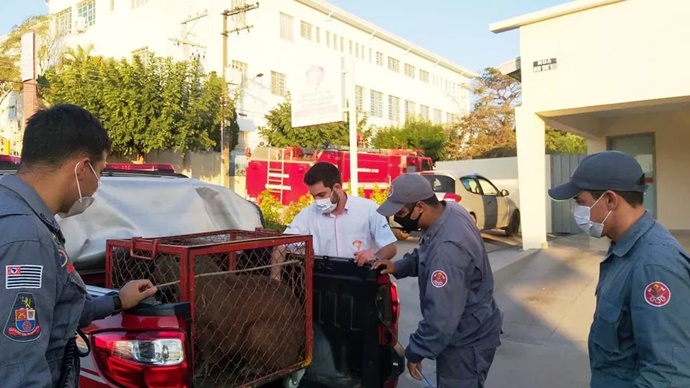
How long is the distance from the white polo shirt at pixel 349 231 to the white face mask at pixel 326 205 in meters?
0.06

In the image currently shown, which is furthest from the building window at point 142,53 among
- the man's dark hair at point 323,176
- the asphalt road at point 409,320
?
the man's dark hair at point 323,176

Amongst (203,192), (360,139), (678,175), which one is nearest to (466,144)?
(360,139)

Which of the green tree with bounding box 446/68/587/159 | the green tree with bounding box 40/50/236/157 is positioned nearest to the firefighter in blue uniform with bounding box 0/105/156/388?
the green tree with bounding box 40/50/236/157

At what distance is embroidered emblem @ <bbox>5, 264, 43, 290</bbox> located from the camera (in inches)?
58.3

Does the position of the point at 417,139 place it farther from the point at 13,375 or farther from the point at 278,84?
the point at 13,375

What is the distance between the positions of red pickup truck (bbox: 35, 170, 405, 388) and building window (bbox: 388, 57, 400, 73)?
39.6 m

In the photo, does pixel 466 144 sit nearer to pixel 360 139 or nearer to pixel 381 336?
pixel 360 139

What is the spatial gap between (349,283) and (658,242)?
1.71 m

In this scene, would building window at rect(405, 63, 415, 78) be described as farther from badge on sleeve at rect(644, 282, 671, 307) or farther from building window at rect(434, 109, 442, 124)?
badge on sleeve at rect(644, 282, 671, 307)

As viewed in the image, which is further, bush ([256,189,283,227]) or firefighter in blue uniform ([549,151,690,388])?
bush ([256,189,283,227])

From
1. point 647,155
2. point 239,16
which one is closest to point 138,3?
point 239,16

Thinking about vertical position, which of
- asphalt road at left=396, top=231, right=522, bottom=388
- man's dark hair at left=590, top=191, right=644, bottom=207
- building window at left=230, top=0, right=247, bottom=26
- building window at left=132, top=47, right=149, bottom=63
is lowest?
asphalt road at left=396, top=231, right=522, bottom=388

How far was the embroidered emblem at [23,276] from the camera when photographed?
4.86 ft

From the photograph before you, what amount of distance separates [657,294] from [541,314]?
5407 millimetres
